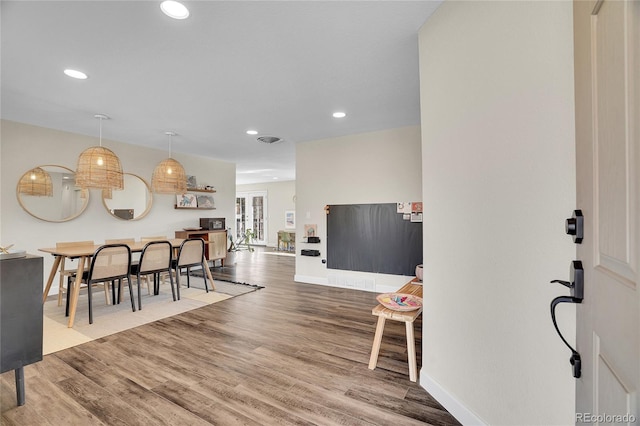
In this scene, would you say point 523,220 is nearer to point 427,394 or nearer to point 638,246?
point 638,246

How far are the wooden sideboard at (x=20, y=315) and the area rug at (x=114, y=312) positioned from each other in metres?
0.87

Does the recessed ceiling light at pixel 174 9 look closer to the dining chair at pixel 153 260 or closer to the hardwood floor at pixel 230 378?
the hardwood floor at pixel 230 378

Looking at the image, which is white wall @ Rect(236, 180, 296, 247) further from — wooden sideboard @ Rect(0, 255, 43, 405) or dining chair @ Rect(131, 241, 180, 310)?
wooden sideboard @ Rect(0, 255, 43, 405)

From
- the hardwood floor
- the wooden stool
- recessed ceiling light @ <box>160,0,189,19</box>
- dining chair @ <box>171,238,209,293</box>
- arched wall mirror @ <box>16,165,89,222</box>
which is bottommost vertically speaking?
the hardwood floor

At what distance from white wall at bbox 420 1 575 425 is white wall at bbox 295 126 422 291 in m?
2.40

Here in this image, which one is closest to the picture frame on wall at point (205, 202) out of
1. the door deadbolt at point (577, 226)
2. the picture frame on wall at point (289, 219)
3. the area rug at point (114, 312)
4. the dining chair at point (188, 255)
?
the area rug at point (114, 312)

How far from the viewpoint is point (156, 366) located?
2232 millimetres

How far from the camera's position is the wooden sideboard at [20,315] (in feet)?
5.54

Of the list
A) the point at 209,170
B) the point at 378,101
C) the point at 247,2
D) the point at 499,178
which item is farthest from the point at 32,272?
the point at 209,170

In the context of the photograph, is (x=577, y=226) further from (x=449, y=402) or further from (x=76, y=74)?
(x=76, y=74)

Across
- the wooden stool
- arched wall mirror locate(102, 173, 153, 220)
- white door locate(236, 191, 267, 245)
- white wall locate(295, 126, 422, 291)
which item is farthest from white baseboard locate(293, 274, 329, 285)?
white door locate(236, 191, 267, 245)

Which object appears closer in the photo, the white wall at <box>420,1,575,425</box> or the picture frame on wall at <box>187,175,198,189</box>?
the white wall at <box>420,1,575,425</box>

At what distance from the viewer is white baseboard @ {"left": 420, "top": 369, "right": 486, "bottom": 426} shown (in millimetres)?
1550

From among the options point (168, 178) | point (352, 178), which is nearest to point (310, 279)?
point (352, 178)
